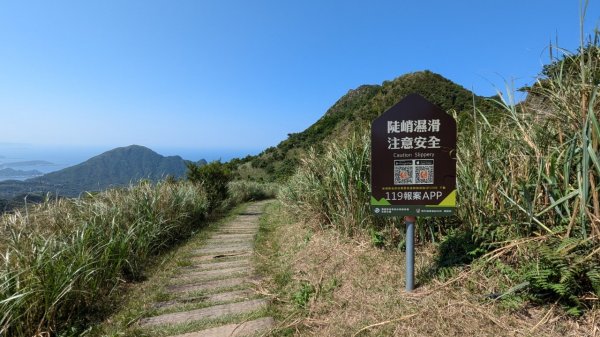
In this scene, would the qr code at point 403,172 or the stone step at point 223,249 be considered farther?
the stone step at point 223,249

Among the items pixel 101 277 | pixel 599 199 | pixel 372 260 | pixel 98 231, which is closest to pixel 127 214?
pixel 98 231

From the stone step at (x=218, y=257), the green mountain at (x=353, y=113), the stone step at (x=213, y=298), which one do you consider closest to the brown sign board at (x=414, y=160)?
the stone step at (x=213, y=298)

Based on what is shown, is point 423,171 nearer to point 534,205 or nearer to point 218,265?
point 534,205

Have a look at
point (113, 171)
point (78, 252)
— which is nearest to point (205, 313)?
point (78, 252)

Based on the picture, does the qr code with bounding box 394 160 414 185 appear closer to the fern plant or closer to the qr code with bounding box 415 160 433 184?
the qr code with bounding box 415 160 433 184

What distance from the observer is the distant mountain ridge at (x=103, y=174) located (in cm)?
508

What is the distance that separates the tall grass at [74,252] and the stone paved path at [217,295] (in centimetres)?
60

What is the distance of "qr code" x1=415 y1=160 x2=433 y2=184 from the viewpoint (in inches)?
87.9

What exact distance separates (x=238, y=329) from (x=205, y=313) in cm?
45

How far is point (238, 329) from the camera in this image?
2.31 metres

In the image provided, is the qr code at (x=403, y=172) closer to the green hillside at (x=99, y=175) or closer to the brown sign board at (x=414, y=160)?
the brown sign board at (x=414, y=160)

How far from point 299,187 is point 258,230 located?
3.98 ft

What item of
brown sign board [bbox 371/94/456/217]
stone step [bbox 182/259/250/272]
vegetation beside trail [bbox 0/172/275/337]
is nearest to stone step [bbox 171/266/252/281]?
stone step [bbox 182/259/250/272]

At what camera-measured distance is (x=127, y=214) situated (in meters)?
4.68
